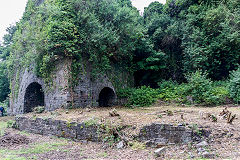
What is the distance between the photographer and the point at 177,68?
16281 millimetres

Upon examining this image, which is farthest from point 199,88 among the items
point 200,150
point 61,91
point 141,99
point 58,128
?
point 58,128

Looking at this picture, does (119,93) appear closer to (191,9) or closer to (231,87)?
(231,87)

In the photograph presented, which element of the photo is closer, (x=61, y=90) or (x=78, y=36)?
(x=61, y=90)

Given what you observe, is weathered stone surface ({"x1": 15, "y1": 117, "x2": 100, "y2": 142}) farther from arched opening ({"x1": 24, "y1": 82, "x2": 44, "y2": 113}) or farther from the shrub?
the shrub

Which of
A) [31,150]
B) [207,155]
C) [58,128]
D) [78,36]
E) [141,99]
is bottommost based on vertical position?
[31,150]

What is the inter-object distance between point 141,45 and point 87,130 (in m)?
9.80

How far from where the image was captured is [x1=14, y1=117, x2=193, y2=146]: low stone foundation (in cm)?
501

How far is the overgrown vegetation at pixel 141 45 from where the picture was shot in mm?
10133

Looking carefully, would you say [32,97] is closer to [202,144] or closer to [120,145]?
[120,145]

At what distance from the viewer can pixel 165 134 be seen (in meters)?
5.14

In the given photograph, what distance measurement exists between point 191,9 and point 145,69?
6635 millimetres

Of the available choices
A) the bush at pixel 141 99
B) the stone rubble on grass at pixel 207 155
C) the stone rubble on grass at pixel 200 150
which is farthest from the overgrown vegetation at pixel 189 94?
the stone rubble on grass at pixel 207 155

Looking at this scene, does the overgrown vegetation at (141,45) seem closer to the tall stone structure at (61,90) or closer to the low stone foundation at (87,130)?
the tall stone structure at (61,90)

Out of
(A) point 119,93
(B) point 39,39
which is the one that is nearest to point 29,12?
(B) point 39,39
